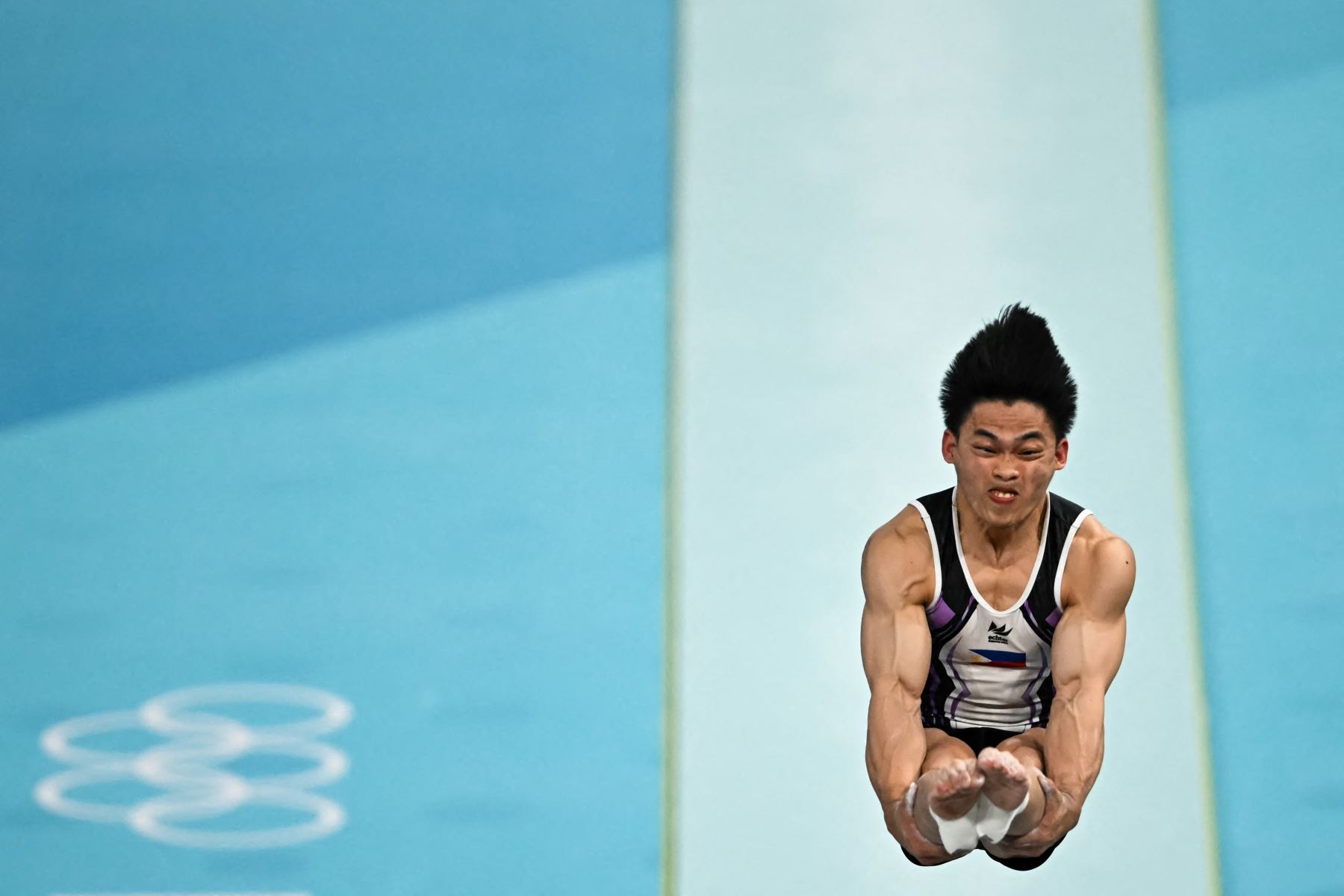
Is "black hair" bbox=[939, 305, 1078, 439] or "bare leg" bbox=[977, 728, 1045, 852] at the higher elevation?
"black hair" bbox=[939, 305, 1078, 439]

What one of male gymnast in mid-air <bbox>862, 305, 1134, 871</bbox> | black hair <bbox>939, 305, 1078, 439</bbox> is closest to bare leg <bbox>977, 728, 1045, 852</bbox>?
male gymnast in mid-air <bbox>862, 305, 1134, 871</bbox>

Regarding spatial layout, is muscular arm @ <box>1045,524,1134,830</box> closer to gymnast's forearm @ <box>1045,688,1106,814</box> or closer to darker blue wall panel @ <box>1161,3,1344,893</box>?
gymnast's forearm @ <box>1045,688,1106,814</box>

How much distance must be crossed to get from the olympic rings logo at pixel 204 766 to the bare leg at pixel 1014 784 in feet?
A: 5.60

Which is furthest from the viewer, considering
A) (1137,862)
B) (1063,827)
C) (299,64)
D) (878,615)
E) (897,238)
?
(299,64)

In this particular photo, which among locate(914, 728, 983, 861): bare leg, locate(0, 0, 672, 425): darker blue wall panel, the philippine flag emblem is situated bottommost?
locate(914, 728, 983, 861): bare leg

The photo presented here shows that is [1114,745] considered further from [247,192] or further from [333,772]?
[247,192]

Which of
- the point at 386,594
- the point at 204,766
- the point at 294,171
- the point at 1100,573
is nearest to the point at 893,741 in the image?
the point at 1100,573

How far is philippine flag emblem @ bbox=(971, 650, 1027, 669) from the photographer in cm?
238

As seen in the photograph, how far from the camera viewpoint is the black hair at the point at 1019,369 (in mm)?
2236

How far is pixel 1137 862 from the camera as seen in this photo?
320 centimetres

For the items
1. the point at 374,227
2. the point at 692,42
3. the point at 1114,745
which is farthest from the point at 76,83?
the point at 1114,745

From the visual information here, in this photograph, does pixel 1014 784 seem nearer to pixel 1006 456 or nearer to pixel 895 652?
pixel 895 652

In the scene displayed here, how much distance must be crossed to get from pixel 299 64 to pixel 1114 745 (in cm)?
246

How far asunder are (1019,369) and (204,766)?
2.10 m
